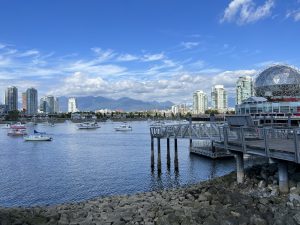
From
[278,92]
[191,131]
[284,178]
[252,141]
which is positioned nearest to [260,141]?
[252,141]

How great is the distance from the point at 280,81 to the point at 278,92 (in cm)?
454

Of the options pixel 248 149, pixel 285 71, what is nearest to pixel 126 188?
pixel 248 149

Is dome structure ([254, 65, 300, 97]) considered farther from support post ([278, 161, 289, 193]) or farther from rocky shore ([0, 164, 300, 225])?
support post ([278, 161, 289, 193])

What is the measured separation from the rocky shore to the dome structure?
107 m

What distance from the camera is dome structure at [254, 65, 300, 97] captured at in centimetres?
12688

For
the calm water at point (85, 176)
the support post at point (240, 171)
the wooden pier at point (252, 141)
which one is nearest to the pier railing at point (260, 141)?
the wooden pier at point (252, 141)

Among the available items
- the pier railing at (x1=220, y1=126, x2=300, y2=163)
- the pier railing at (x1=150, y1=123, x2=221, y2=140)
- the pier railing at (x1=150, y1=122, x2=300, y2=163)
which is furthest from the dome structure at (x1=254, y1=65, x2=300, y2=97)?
the pier railing at (x1=220, y1=126, x2=300, y2=163)

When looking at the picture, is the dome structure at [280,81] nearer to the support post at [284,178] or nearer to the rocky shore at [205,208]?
the rocky shore at [205,208]

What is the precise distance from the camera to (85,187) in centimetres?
3859

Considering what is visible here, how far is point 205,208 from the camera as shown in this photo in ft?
68.6

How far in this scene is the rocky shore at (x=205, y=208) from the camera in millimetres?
19016

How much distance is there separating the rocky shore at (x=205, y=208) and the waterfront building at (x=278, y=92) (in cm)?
10363

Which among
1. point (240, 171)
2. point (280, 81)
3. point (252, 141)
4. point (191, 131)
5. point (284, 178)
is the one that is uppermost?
point (280, 81)

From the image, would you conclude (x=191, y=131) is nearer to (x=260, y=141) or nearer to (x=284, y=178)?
(x=260, y=141)
